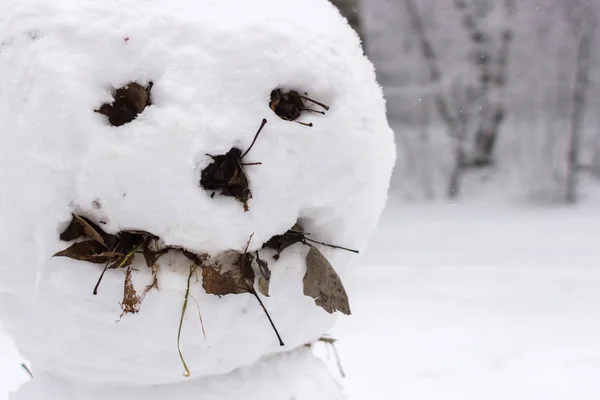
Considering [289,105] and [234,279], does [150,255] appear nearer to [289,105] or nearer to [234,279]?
[234,279]

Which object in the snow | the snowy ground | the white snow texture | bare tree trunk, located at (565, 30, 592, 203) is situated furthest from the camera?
bare tree trunk, located at (565, 30, 592, 203)

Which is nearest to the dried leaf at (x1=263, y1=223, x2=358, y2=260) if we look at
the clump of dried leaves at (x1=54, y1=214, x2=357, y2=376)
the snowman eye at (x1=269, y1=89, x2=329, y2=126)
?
the clump of dried leaves at (x1=54, y1=214, x2=357, y2=376)

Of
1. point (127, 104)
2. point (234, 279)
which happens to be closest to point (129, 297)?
point (234, 279)

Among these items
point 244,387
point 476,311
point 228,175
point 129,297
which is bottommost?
point 476,311

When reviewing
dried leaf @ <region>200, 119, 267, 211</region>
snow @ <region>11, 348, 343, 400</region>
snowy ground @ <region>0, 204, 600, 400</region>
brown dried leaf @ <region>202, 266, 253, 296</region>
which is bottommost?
snowy ground @ <region>0, 204, 600, 400</region>

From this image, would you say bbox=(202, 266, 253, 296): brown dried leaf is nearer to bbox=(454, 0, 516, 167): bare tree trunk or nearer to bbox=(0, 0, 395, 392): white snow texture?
bbox=(0, 0, 395, 392): white snow texture

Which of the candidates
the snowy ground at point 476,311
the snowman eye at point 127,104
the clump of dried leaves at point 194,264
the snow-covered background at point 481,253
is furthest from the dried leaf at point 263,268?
the snow-covered background at point 481,253
